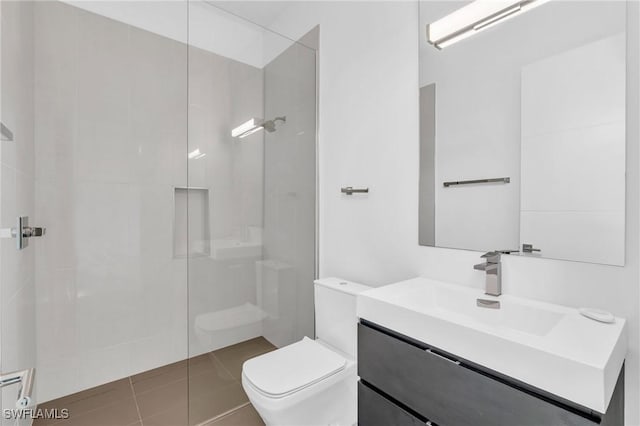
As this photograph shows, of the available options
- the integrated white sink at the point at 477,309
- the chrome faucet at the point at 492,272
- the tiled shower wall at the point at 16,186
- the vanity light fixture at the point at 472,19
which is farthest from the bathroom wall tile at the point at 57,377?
the vanity light fixture at the point at 472,19

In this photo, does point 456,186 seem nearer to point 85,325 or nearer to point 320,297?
point 320,297

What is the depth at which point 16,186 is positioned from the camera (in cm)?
141

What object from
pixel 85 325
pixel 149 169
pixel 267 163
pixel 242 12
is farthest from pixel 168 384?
pixel 242 12

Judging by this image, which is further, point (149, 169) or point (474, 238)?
point (149, 169)

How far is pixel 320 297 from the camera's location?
1.84 metres

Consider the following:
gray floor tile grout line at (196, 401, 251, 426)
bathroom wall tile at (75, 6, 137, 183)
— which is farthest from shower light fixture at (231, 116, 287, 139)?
gray floor tile grout line at (196, 401, 251, 426)

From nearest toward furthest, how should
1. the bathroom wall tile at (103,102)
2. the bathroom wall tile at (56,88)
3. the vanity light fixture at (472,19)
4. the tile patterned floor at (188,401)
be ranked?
the vanity light fixture at (472,19) < the tile patterned floor at (188,401) < the bathroom wall tile at (56,88) < the bathroom wall tile at (103,102)

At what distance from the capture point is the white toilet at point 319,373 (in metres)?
1.33

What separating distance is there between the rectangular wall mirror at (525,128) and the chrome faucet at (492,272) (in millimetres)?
79

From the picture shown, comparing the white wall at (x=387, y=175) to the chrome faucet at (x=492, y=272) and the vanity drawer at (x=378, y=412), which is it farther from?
the vanity drawer at (x=378, y=412)

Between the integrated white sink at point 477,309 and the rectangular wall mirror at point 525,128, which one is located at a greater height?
the rectangular wall mirror at point 525,128

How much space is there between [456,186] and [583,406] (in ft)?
3.00

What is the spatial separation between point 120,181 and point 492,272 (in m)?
2.31

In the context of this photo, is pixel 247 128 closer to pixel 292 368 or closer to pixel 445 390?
pixel 292 368
